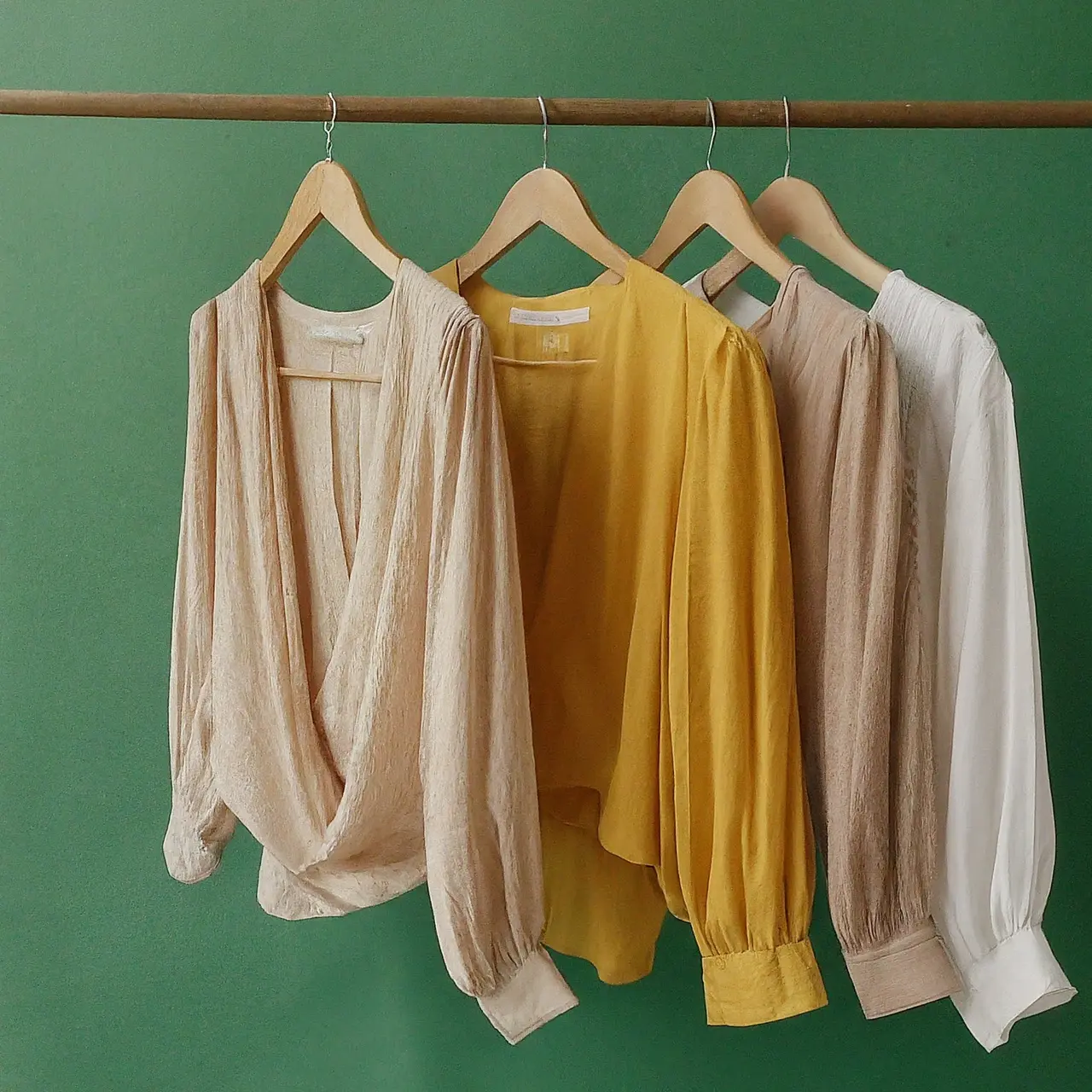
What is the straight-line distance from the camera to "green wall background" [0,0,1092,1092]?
1329 millimetres

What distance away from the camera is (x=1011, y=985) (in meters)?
0.84

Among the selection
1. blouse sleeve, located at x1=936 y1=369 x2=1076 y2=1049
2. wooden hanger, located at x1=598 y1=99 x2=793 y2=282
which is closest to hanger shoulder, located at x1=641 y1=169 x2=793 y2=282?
wooden hanger, located at x1=598 y1=99 x2=793 y2=282

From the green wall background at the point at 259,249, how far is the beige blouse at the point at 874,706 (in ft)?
1.76

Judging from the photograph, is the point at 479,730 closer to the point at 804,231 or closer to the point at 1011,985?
the point at 1011,985

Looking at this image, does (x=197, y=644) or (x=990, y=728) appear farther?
(x=197, y=644)

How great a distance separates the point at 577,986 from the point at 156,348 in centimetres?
103

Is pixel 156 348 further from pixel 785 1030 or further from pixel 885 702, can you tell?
pixel 785 1030

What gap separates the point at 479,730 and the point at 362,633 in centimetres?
14

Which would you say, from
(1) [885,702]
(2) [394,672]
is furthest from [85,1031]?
(1) [885,702]

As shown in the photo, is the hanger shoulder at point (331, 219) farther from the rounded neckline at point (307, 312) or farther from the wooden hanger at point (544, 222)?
the wooden hanger at point (544, 222)

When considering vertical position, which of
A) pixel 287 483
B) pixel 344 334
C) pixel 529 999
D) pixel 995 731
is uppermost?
pixel 344 334

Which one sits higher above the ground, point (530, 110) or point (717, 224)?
point (530, 110)

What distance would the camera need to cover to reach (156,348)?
1349mm

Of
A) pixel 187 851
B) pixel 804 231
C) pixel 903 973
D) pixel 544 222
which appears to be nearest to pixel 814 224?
pixel 804 231
